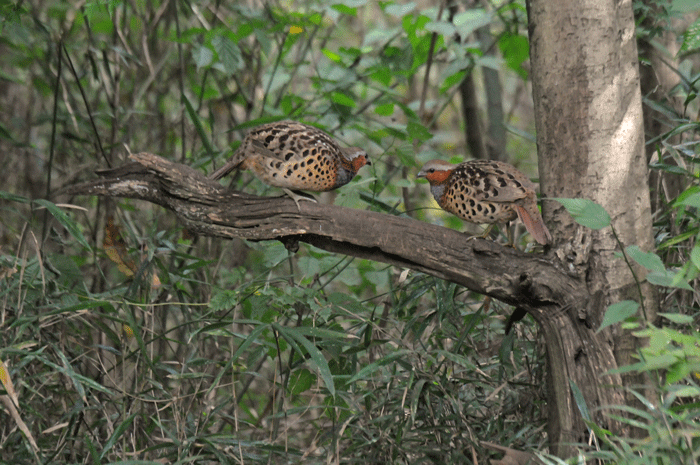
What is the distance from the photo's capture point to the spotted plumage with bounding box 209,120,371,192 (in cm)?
298

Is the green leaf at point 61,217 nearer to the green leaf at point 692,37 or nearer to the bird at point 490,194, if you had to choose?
the bird at point 490,194

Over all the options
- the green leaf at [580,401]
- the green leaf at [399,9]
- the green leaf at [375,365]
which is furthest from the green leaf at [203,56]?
the green leaf at [580,401]

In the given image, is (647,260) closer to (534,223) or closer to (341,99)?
(534,223)

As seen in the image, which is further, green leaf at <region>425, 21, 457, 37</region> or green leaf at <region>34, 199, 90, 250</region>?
green leaf at <region>425, 21, 457, 37</region>

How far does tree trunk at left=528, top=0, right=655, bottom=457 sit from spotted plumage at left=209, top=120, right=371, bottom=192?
3.43 feet

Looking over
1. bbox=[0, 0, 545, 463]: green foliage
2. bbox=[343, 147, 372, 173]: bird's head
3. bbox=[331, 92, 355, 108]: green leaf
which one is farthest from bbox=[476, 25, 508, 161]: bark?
bbox=[343, 147, 372, 173]: bird's head

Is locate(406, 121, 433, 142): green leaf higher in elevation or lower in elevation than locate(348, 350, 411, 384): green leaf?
higher

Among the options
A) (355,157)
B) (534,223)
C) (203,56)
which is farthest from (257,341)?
(203,56)

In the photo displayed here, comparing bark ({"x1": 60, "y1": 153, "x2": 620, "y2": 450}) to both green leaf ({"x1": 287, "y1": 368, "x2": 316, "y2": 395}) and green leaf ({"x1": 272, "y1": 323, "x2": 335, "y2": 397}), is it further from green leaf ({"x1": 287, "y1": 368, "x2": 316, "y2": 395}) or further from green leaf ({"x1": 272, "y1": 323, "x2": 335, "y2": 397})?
green leaf ({"x1": 287, "y1": 368, "x2": 316, "y2": 395})

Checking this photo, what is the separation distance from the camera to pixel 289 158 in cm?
297

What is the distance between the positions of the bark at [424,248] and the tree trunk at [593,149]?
0.07 ft

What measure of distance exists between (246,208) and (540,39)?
1430mm

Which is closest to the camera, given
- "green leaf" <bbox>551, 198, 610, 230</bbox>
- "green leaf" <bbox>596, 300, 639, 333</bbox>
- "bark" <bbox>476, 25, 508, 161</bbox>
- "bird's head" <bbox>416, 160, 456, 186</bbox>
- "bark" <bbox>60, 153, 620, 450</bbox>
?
"green leaf" <bbox>596, 300, 639, 333</bbox>

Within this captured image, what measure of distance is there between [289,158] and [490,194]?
3.12ft
